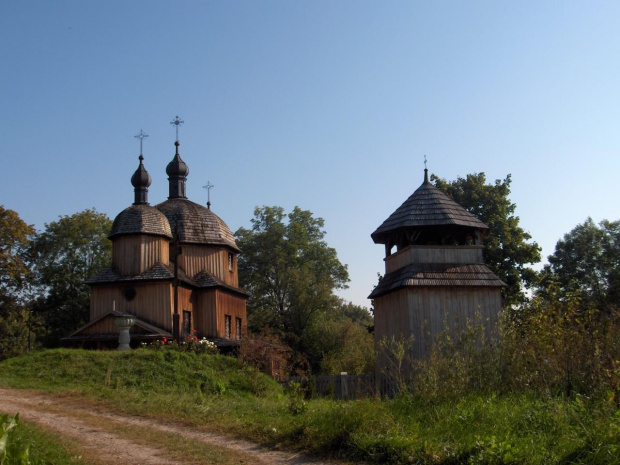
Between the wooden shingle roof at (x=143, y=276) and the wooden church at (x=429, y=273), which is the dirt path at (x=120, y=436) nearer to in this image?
the wooden church at (x=429, y=273)

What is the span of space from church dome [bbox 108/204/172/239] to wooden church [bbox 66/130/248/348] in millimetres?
45

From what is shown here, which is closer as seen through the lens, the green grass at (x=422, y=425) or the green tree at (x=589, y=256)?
the green grass at (x=422, y=425)

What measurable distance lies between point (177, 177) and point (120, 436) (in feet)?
89.1

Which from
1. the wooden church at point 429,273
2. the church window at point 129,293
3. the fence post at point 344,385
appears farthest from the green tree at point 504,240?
the church window at point 129,293

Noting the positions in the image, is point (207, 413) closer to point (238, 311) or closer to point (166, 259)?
point (166, 259)

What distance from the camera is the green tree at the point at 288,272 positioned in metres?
44.9

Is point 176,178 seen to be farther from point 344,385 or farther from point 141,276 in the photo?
point 344,385

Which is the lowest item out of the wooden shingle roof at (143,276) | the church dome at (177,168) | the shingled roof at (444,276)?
the shingled roof at (444,276)

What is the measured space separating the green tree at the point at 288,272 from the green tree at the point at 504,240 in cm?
1536

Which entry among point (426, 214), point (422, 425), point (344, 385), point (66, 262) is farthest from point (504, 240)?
point (66, 262)

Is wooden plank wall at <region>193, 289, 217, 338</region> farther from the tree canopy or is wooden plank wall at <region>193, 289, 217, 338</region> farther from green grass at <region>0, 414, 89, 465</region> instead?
green grass at <region>0, 414, 89, 465</region>

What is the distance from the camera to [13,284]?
41.1m

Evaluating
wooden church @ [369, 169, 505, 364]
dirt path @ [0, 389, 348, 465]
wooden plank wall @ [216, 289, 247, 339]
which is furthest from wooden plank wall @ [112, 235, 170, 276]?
dirt path @ [0, 389, 348, 465]

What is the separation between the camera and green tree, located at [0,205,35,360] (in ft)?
125
